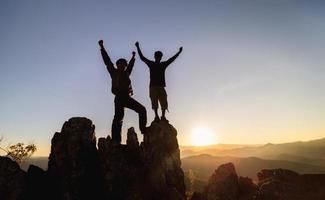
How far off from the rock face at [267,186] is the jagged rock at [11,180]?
1115 centimetres

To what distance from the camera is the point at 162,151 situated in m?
21.1

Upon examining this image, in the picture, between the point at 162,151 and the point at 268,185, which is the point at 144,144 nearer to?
the point at 162,151

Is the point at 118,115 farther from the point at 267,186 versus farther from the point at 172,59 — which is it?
the point at 267,186

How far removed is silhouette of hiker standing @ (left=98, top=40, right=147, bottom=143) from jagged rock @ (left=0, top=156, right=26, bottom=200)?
6036mm

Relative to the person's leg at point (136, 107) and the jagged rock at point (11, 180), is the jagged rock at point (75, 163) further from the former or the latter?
the person's leg at point (136, 107)

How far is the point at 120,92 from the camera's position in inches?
790

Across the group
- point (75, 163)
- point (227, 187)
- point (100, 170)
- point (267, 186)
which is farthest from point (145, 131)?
point (267, 186)

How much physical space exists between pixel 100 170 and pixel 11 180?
17.0 ft

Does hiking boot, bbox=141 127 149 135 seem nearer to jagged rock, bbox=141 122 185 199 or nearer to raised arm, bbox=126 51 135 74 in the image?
jagged rock, bbox=141 122 185 199

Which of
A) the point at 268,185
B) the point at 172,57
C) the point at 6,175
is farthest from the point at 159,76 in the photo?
the point at 6,175

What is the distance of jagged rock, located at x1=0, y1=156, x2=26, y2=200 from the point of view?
1944 centimetres

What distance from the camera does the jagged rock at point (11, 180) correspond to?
→ 63.8 feet

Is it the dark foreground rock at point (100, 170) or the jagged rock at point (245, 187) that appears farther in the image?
the jagged rock at point (245, 187)

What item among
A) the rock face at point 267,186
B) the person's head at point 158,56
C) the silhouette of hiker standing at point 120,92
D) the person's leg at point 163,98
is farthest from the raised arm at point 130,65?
the rock face at point 267,186
